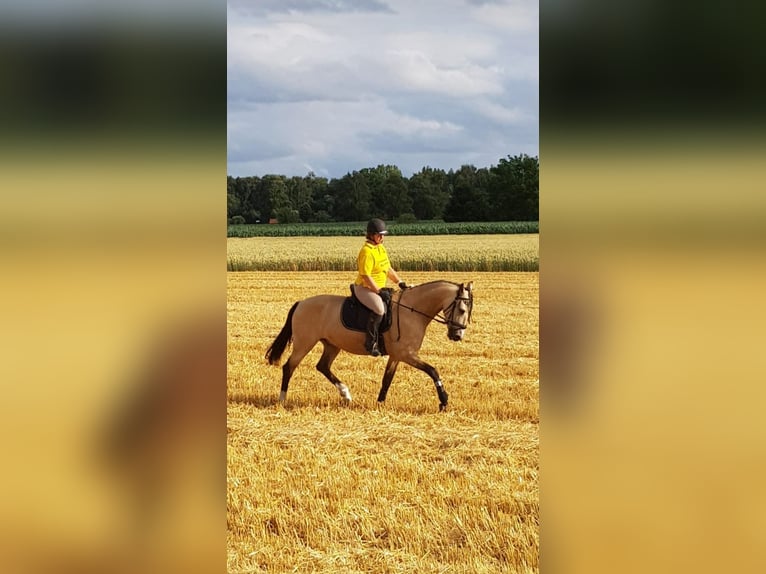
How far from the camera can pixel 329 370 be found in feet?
36.3

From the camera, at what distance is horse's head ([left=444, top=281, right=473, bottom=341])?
35.1 feet

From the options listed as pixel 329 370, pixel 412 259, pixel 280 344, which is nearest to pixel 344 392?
pixel 329 370

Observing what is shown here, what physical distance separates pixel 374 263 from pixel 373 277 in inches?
7.4

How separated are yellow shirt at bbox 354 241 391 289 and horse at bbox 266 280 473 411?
402mm

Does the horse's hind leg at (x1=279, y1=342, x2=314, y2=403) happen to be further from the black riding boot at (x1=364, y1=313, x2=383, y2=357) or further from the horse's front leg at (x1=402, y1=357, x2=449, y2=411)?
the horse's front leg at (x1=402, y1=357, x2=449, y2=411)

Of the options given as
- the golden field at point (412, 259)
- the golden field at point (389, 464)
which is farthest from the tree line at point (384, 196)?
the golden field at point (389, 464)

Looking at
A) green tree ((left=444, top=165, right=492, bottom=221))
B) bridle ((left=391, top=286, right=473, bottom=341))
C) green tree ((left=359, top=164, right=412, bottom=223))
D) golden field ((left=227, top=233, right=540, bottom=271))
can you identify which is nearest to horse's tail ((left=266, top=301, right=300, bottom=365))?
bridle ((left=391, top=286, right=473, bottom=341))

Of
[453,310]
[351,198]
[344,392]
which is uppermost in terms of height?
[351,198]

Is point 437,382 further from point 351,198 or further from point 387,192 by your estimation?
point 387,192

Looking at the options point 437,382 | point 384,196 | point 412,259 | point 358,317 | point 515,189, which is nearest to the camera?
point 437,382
